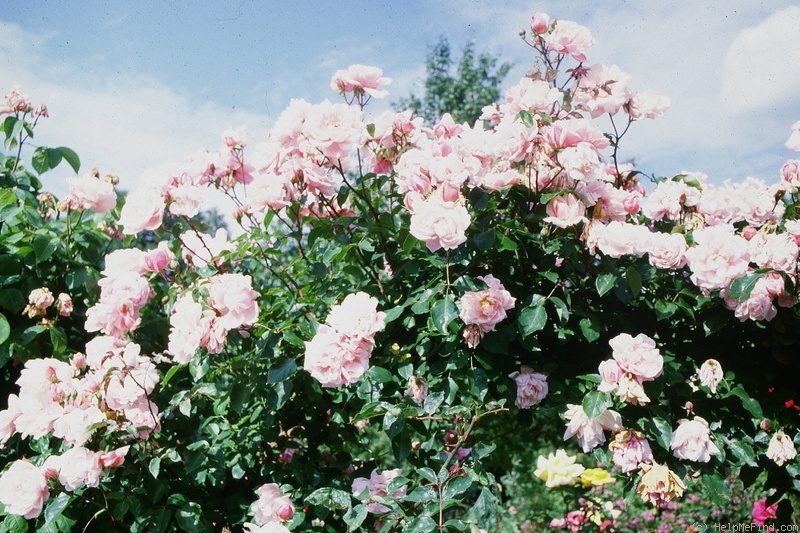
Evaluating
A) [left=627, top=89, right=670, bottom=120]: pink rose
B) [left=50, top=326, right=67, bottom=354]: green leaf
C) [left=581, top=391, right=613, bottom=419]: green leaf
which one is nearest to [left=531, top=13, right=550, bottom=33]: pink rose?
[left=627, top=89, right=670, bottom=120]: pink rose

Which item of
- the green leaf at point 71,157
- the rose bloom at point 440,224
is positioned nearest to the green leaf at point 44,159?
the green leaf at point 71,157

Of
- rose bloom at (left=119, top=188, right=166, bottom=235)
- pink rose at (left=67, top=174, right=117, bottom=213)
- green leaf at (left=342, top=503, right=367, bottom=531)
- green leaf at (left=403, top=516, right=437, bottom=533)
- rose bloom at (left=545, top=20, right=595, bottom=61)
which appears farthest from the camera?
pink rose at (left=67, top=174, right=117, bottom=213)

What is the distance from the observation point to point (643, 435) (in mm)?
1718

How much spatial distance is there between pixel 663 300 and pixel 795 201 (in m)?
0.56

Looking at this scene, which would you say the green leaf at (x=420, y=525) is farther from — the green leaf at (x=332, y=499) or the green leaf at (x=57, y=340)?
the green leaf at (x=57, y=340)

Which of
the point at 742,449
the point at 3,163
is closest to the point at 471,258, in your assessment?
the point at 742,449

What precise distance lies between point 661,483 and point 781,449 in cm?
36

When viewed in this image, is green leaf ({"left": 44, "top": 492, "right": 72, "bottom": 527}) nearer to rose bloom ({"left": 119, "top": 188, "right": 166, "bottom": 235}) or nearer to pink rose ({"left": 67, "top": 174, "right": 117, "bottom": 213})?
rose bloom ({"left": 119, "top": 188, "right": 166, "bottom": 235})

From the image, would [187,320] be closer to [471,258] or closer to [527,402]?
[471,258]

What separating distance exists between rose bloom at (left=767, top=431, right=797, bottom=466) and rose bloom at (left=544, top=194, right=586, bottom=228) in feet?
2.47

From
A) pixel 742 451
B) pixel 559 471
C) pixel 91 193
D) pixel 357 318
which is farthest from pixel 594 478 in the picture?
pixel 91 193

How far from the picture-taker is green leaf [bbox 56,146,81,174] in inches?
102

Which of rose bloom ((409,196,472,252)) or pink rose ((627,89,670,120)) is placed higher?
pink rose ((627,89,670,120))

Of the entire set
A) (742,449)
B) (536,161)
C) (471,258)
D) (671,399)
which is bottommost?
(742,449)
